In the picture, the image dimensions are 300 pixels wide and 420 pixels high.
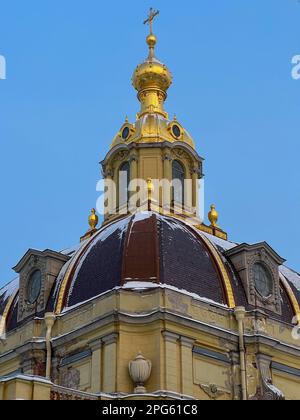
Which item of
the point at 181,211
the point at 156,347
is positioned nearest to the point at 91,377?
the point at 156,347

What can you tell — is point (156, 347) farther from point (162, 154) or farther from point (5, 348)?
point (162, 154)

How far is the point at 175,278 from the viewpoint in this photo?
145ft

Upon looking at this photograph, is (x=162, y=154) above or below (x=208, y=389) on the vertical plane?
above

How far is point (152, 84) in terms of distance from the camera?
5838cm

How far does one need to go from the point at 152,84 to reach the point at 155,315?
19.6 meters

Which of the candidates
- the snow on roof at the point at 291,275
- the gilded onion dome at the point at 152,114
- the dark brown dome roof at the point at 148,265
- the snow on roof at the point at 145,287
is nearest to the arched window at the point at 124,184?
the gilded onion dome at the point at 152,114

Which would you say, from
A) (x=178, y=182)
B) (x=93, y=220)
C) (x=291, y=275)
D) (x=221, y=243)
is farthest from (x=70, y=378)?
(x=178, y=182)

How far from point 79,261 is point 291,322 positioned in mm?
9725

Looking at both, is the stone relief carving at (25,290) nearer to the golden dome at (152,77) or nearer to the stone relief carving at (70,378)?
the stone relief carving at (70,378)
